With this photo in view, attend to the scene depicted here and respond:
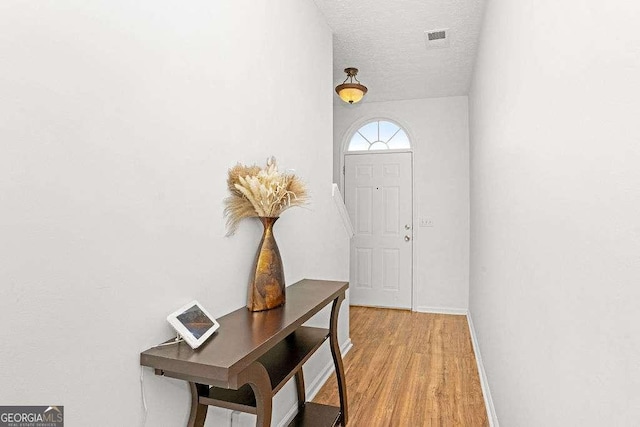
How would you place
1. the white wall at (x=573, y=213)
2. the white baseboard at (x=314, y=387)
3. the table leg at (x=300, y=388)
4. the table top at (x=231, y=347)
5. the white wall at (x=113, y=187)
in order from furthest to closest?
the table leg at (x=300, y=388), the white baseboard at (x=314, y=387), the table top at (x=231, y=347), the white wall at (x=113, y=187), the white wall at (x=573, y=213)

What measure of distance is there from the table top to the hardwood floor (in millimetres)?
1118

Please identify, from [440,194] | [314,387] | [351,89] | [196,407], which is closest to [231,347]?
[196,407]

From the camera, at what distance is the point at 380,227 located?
5078 millimetres

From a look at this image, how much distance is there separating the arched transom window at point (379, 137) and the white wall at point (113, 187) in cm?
342

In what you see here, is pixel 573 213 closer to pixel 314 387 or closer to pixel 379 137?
pixel 314 387

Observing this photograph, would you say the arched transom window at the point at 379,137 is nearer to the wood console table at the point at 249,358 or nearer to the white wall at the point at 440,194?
the white wall at the point at 440,194

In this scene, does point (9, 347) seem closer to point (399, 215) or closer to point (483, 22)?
point (483, 22)

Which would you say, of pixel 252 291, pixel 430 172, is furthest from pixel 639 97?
pixel 430 172

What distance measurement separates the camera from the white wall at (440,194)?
4.79m

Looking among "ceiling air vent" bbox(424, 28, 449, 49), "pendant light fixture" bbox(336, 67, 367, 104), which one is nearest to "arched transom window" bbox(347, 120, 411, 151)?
"pendant light fixture" bbox(336, 67, 367, 104)

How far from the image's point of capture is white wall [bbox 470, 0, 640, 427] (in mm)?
661

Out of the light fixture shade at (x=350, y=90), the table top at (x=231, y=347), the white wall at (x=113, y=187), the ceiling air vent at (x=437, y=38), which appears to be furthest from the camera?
the light fixture shade at (x=350, y=90)

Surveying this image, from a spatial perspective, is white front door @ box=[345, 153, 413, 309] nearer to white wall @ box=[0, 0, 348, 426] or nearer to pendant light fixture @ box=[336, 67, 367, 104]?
pendant light fixture @ box=[336, 67, 367, 104]

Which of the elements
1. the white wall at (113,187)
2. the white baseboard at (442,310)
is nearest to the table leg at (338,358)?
the white wall at (113,187)
